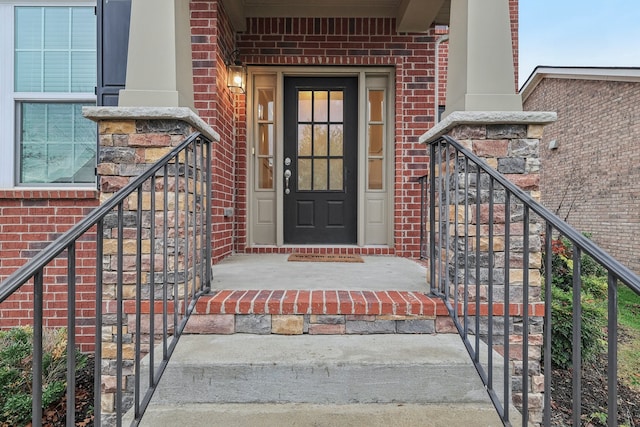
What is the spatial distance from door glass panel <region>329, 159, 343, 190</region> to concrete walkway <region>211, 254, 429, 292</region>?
102 centimetres

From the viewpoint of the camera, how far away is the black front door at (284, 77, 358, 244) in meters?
4.32

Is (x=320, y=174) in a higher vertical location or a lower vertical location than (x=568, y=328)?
higher

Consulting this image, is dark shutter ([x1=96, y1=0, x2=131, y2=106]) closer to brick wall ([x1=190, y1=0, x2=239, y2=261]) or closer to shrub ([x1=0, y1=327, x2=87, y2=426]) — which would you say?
brick wall ([x1=190, y1=0, x2=239, y2=261])

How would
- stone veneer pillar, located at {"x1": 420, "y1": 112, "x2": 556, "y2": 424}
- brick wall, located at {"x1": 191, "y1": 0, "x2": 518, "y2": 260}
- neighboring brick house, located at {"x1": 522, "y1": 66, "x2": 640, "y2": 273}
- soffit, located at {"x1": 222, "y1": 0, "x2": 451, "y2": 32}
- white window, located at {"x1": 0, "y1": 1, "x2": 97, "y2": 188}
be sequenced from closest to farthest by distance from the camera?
stone veneer pillar, located at {"x1": 420, "y1": 112, "x2": 556, "y2": 424}
white window, located at {"x1": 0, "y1": 1, "x2": 97, "y2": 188}
soffit, located at {"x1": 222, "y1": 0, "x2": 451, "y2": 32}
brick wall, located at {"x1": 191, "y1": 0, "x2": 518, "y2": 260}
neighboring brick house, located at {"x1": 522, "y1": 66, "x2": 640, "y2": 273}

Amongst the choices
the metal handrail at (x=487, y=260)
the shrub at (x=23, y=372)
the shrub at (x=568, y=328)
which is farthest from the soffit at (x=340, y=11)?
the shrub at (x=23, y=372)

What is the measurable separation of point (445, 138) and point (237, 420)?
1.61 m

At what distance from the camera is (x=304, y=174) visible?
435 centimetres

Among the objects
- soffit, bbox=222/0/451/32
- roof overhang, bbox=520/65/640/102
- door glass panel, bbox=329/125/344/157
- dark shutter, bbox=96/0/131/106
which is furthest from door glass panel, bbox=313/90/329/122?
roof overhang, bbox=520/65/640/102

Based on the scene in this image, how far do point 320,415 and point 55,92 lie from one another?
3372 mm

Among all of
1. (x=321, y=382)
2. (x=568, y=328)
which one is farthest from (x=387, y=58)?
(x=321, y=382)

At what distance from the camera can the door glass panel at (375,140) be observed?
4.32m

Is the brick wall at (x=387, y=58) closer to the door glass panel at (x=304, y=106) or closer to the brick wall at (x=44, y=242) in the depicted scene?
the door glass panel at (x=304, y=106)

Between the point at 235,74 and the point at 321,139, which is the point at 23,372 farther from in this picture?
the point at 321,139

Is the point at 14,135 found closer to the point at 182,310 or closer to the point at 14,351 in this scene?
the point at 14,351
